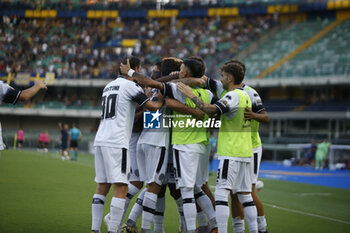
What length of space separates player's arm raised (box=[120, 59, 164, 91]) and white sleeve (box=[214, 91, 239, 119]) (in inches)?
30.7

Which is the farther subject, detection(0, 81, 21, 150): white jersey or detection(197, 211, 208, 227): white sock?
detection(197, 211, 208, 227): white sock

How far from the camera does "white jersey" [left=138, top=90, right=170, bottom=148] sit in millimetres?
6660

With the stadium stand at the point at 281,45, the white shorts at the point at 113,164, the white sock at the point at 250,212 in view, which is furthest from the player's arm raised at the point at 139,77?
the stadium stand at the point at 281,45

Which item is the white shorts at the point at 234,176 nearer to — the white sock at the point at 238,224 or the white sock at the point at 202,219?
the white sock at the point at 238,224

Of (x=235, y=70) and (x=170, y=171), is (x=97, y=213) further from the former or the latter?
(x=235, y=70)

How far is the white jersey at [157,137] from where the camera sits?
6.66 metres

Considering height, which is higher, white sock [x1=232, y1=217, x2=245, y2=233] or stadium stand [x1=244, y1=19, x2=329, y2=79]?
stadium stand [x1=244, y1=19, x2=329, y2=79]

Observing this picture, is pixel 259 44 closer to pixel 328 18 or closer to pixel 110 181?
pixel 328 18

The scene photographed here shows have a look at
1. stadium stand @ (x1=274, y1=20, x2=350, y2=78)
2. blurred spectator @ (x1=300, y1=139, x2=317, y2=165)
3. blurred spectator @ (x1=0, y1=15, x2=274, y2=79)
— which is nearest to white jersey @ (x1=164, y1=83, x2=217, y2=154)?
blurred spectator @ (x1=300, y1=139, x2=317, y2=165)

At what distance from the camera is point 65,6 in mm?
38938

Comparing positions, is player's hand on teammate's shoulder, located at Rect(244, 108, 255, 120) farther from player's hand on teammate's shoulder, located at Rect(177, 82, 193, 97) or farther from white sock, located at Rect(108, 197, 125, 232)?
white sock, located at Rect(108, 197, 125, 232)

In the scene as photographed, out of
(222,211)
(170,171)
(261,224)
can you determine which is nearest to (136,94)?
(170,171)

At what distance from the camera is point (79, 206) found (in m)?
9.66

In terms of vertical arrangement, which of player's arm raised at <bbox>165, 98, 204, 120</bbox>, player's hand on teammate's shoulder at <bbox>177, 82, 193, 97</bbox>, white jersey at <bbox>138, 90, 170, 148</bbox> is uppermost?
player's hand on teammate's shoulder at <bbox>177, 82, 193, 97</bbox>
